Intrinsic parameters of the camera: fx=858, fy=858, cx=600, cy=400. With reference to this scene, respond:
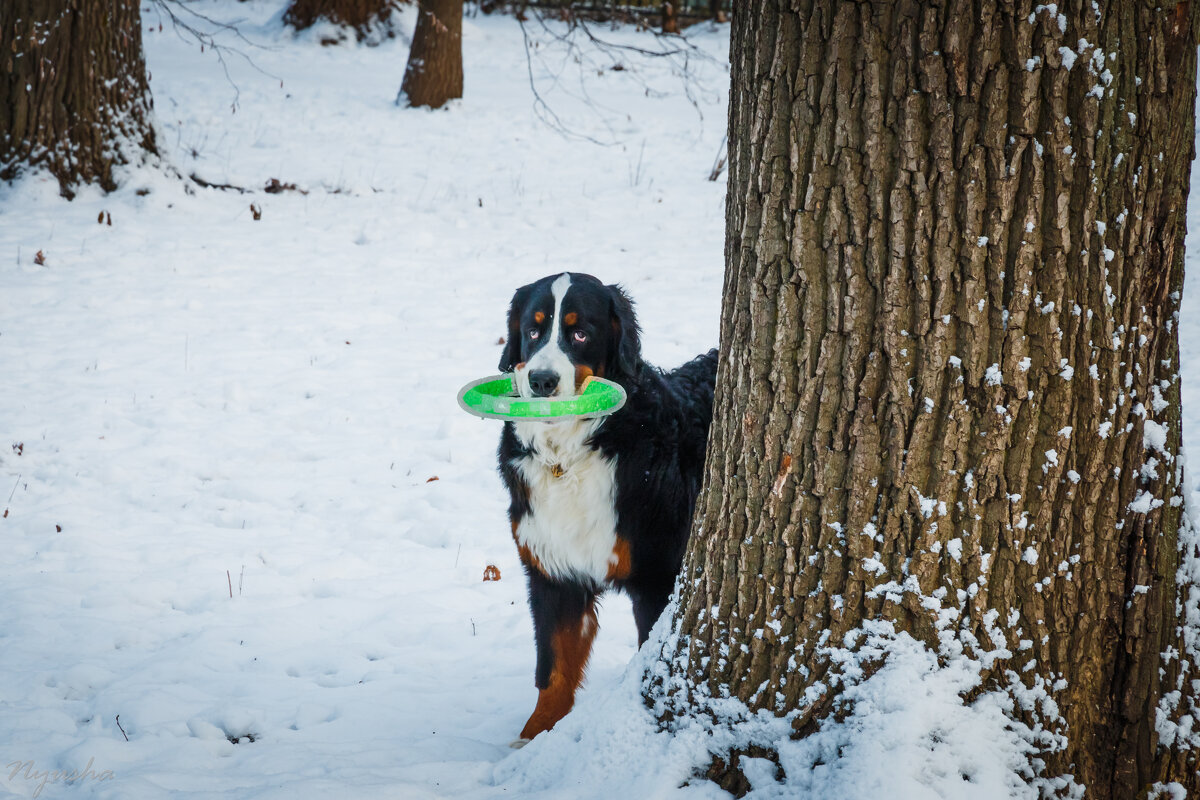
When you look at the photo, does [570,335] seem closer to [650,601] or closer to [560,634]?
[650,601]

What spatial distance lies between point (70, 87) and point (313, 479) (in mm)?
5094

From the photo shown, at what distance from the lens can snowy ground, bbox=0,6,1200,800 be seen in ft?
8.11

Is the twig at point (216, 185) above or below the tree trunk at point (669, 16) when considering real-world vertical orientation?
below

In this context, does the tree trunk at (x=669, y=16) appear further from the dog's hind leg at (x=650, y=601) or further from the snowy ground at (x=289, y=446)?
the dog's hind leg at (x=650, y=601)

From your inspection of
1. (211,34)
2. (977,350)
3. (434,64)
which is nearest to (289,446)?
(977,350)

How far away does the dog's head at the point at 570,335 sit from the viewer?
118 inches

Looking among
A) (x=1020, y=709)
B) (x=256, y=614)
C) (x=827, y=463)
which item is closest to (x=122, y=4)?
(x=256, y=614)

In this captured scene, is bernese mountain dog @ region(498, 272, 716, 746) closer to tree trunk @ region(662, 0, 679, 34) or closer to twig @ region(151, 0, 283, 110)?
twig @ region(151, 0, 283, 110)

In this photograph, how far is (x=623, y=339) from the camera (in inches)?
128

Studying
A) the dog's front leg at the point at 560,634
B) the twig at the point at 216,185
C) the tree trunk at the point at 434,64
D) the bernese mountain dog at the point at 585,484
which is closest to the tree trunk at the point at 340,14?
the tree trunk at the point at 434,64

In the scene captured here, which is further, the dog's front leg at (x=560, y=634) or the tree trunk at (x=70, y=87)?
the tree trunk at (x=70, y=87)

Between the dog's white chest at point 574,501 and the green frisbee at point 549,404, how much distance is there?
0.14 meters

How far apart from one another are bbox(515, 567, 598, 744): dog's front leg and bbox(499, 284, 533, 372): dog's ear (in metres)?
0.84

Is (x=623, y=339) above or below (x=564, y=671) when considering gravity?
above
